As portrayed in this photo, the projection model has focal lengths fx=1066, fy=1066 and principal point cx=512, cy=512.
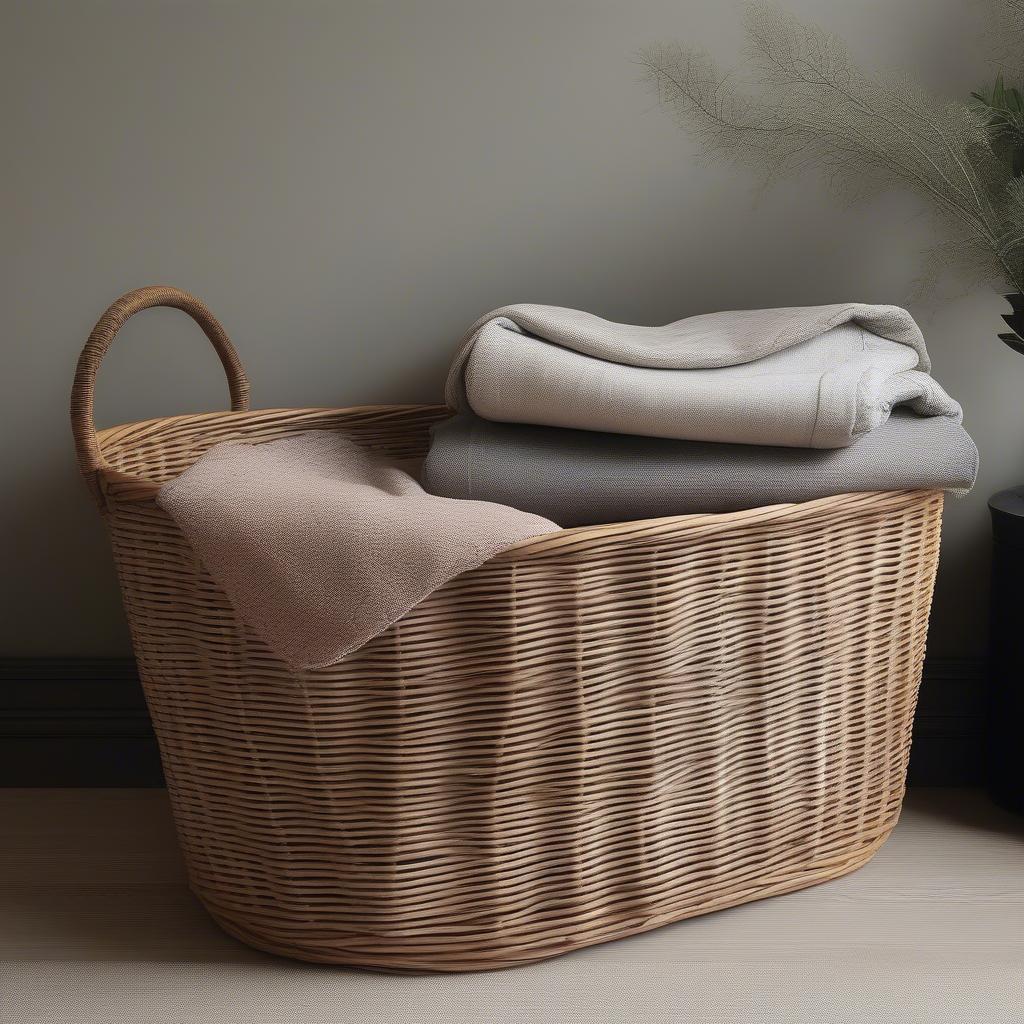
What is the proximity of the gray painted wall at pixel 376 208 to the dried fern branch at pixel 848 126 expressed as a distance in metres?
0.05

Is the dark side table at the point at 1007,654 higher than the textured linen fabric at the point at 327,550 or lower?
lower

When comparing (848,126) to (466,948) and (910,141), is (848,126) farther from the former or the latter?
(466,948)

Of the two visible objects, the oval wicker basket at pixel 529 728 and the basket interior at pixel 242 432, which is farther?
the basket interior at pixel 242 432

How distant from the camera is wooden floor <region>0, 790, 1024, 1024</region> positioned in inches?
32.6

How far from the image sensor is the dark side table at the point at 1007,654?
1116 mm

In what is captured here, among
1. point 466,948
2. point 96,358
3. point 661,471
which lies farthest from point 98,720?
point 661,471

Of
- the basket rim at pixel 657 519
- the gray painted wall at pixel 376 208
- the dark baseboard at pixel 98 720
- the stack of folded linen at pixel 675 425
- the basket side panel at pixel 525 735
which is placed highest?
the gray painted wall at pixel 376 208

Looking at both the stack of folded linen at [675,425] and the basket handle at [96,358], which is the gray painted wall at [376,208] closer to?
the basket handle at [96,358]

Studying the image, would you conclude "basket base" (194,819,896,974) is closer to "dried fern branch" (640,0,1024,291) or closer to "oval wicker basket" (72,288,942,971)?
"oval wicker basket" (72,288,942,971)

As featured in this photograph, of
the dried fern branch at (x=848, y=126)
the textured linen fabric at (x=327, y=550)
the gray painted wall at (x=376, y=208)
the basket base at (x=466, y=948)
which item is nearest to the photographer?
the textured linen fabric at (x=327, y=550)

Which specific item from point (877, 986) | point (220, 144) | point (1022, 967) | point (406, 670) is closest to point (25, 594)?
point (220, 144)

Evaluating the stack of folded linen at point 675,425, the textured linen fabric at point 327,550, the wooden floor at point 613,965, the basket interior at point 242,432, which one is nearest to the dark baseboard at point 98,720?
the wooden floor at point 613,965

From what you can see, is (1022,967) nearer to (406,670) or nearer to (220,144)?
(406,670)

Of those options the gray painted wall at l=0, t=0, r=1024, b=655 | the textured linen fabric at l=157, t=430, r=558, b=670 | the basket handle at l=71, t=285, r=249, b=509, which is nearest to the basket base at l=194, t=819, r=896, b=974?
the textured linen fabric at l=157, t=430, r=558, b=670
